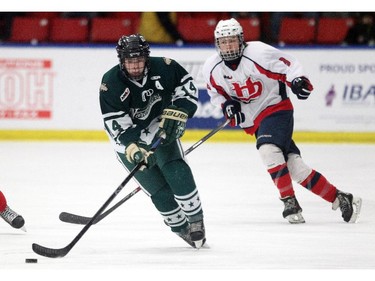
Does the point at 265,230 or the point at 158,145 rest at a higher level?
the point at 158,145

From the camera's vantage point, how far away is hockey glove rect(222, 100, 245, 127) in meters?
5.70

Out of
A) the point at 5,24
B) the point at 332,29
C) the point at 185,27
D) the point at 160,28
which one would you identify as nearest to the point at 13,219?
the point at 160,28

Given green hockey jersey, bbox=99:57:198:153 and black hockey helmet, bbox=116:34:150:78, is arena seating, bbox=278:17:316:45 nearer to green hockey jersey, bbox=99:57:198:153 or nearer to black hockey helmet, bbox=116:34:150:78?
green hockey jersey, bbox=99:57:198:153

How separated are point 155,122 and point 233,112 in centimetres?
90

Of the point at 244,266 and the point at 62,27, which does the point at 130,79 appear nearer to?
the point at 244,266

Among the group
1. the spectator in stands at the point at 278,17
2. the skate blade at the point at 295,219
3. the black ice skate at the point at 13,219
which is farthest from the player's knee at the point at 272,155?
the spectator in stands at the point at 278,17

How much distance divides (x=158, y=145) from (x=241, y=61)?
118cm

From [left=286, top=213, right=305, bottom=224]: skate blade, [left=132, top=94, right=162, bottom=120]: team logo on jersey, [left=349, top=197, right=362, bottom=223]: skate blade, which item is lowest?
[left=286, top=213, right=305, bottom=224]: skate blade

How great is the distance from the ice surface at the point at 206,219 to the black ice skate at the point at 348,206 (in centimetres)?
5

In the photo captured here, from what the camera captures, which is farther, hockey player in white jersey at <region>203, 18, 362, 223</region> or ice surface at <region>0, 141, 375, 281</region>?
hockey player in white jersey at <region>203, 18, 362, 223</region>

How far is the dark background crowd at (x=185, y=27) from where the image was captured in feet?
30.4

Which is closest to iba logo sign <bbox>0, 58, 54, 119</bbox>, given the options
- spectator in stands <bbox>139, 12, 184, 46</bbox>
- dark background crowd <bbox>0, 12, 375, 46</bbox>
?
dark background crowd <bbox>0, 12, 375, 46</bbox>

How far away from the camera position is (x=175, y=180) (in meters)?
4.74
